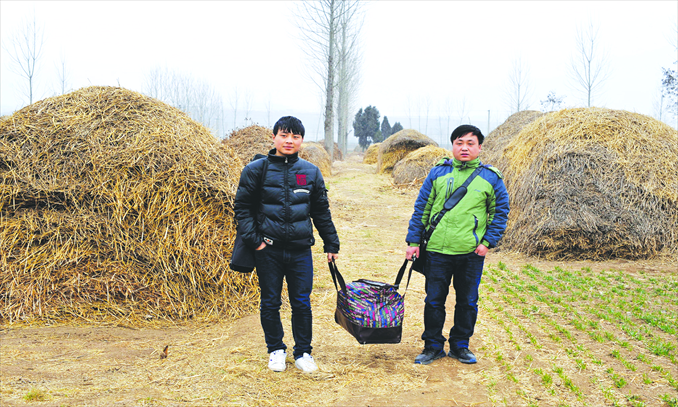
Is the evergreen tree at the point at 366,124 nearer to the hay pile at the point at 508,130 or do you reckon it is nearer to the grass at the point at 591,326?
the hay pile at the point at 508,130

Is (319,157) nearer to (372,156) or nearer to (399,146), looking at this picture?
(399,146)

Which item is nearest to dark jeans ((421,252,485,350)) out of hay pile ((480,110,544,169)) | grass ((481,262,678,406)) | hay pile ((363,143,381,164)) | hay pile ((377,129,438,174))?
grass ((481,262,678,406))

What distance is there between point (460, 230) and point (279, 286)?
150 cm

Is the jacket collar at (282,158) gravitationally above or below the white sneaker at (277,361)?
above

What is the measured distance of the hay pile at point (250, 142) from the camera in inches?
445

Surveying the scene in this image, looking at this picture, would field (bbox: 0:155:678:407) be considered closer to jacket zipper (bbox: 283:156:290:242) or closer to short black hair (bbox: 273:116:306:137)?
jacket zipper (bbox: 283:156:290:242)

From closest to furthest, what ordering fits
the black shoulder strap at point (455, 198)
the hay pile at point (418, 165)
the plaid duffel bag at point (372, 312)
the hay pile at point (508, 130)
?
the plaid duffel bag at point (372, 312) → the black shoulder strap at point (455, 198) → the hay pile at point (508, 130) → the hay pile at point (418, 165)

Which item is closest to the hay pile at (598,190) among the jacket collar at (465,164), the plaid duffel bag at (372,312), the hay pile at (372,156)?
the jacket collar at (465,164)

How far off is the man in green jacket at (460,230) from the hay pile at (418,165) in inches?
585

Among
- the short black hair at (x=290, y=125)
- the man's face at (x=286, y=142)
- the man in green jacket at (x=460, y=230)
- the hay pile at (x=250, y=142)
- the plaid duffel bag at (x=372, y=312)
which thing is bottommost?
the plaid duffel bag at (x=372, y=312)

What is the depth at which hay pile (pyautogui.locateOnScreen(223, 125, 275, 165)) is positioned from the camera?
11.3m

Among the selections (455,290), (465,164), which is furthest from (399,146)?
(455,290)

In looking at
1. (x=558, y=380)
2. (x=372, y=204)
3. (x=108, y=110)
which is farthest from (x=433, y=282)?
(x=372, y=204)

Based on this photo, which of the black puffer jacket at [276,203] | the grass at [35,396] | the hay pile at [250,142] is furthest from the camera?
the hay pile at [250,142]
